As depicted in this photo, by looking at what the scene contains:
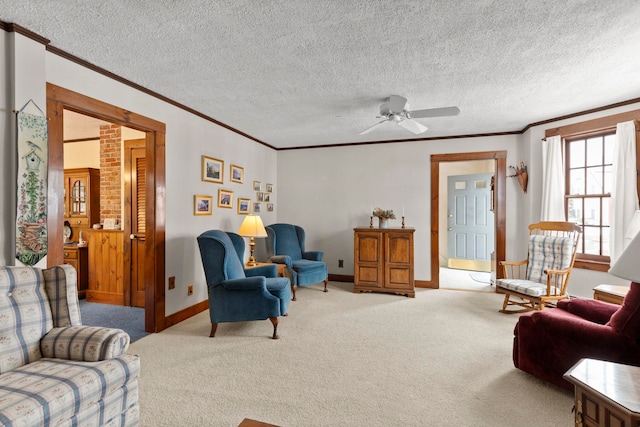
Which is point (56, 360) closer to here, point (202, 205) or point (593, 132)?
point (202, 205)

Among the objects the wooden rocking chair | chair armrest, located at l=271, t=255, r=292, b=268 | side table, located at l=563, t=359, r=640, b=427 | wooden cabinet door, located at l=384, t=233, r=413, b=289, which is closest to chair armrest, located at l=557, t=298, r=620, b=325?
side table, located at l=563, t=359, r=640, b=427

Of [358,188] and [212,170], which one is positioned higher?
[212,170]

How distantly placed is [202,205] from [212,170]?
498 millimetres

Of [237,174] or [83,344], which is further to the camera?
[237,174]

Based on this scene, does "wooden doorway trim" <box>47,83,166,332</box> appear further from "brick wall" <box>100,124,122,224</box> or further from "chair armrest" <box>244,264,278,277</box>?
"brick wall" <box>100,124,122,224</box>

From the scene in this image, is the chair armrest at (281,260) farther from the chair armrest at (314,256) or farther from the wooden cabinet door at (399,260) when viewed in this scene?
the wooden cabinet door at (399,260)

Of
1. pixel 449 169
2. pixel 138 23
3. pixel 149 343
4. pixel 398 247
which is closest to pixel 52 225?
pixel 149 343

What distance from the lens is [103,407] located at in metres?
1.60

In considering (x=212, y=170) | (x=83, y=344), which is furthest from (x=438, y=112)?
(x=83, y=344)

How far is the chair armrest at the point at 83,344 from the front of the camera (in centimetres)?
172

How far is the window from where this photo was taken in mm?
3895

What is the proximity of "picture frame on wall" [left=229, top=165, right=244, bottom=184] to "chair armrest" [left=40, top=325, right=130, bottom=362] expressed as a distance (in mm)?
3035

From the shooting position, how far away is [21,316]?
5.79 feet

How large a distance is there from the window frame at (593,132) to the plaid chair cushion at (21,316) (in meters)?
5.28
